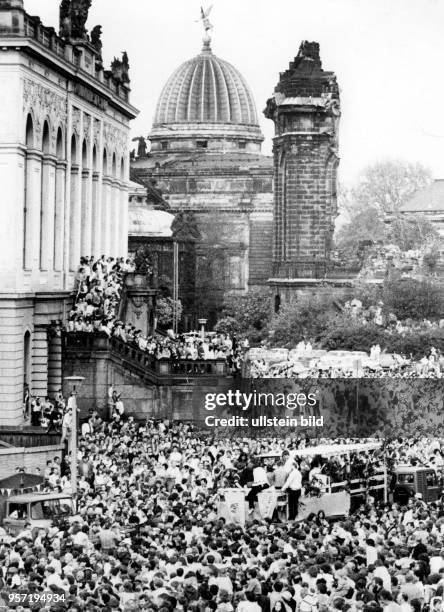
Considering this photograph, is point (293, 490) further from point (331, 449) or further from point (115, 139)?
point (115, 139)

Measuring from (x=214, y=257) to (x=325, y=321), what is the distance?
129 feet

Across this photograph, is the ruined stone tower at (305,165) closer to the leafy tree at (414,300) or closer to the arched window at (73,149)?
the leafy tree at (414,300)

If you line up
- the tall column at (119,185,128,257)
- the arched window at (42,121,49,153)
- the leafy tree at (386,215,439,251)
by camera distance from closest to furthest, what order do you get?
the arched window at (42,121,49,153) < the tall column at (119,185,128,257) < the leafy tree at (386,215,439,251)

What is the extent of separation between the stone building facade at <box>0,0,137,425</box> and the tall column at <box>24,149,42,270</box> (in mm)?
27

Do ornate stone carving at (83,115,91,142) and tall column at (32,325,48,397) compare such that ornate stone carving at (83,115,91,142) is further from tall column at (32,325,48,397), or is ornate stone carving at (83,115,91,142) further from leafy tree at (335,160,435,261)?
leafy tree at (335,160,435,261)

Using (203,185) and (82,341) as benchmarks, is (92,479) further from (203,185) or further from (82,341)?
(203,185)

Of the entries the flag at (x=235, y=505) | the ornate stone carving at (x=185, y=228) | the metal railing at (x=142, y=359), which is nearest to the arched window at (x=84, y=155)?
the metal railing at (x=142, y=359)

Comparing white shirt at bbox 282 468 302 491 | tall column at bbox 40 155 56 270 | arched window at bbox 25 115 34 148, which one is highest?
arched window at bbox 25 115 34 148

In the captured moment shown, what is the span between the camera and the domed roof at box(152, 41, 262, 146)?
171000 mm

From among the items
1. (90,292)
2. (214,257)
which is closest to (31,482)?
(90,292)

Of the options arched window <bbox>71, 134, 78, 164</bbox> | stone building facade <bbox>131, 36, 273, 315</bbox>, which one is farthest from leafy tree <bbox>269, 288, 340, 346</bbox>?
arched window <bbox>71, 134, 78, 164</bbox>

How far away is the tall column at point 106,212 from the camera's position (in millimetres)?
80688

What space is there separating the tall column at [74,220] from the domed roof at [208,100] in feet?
320

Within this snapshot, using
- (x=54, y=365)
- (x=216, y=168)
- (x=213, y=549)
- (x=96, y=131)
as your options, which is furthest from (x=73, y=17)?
(x=216, y=168)
